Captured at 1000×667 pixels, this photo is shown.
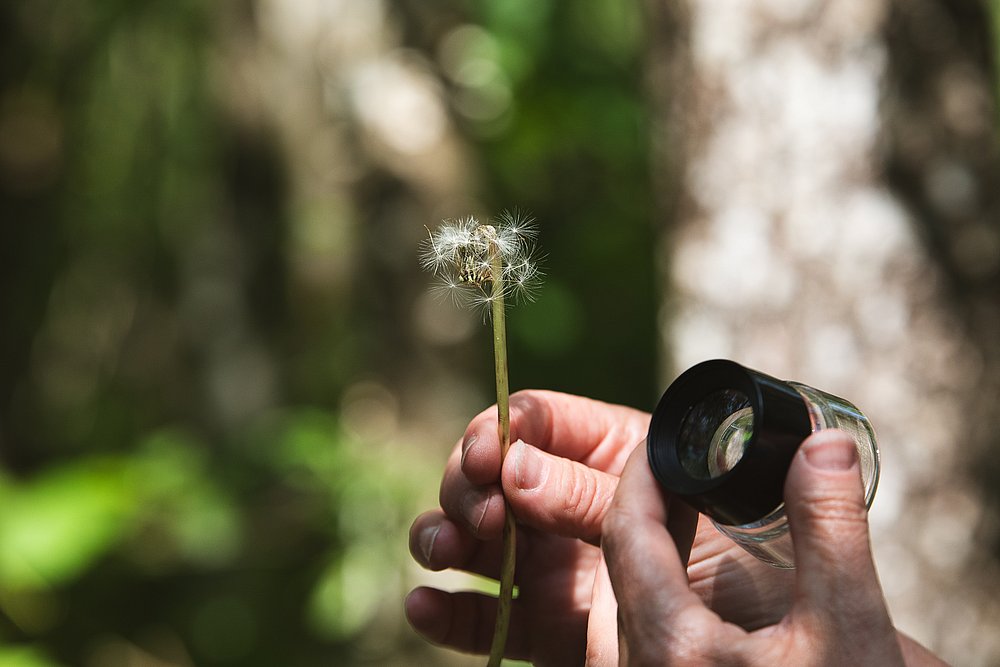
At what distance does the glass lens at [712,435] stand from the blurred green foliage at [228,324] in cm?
229

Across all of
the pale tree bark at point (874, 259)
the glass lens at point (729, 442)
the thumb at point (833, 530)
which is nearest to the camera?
the thumb at point (833, 530)

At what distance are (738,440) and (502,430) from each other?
12.5 inches

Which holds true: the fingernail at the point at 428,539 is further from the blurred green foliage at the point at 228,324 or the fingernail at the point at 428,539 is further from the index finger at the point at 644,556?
the blurred green foliage at the point at 228,324

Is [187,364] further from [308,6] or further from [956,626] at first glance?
[956,626]

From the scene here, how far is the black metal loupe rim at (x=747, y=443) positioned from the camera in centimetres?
95

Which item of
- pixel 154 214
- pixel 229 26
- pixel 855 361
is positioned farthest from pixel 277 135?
pixel 855 361

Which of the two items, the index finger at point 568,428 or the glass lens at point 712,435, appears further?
the index finger at point 568,428

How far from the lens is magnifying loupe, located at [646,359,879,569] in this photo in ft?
3.12

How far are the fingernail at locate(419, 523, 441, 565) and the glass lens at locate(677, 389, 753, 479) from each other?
0.52 metres

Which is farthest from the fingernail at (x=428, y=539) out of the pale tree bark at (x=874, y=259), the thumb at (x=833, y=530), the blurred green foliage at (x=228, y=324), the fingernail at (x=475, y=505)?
the blurred green foliage at (x=228, y=324)

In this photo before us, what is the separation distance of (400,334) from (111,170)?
2862mm

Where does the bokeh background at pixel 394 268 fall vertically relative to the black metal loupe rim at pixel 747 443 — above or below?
above

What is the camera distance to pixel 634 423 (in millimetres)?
1596

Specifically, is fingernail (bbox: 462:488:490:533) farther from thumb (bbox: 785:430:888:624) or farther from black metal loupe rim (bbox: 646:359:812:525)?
thumb (bbox: 785:430:888:624)
